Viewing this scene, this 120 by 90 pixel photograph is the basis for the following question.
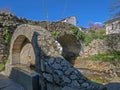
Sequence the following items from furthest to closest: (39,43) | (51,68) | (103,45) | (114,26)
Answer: (114,26) < (103,45) < (39,43) < (51,68)

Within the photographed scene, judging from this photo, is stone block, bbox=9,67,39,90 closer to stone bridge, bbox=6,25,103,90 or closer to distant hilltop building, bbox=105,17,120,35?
stone bridge, bbox=6,25,103,90

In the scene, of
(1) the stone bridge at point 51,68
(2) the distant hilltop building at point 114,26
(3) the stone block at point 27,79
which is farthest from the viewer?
(2) the distant hilltop building at point 114,26

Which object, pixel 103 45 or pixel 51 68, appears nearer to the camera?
pixel 51 68

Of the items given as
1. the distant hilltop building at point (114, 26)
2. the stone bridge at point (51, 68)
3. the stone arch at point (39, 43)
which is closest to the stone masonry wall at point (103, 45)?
the distant hilltop building at point (114, 26)

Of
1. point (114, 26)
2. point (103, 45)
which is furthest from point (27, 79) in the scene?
point (114, 26)

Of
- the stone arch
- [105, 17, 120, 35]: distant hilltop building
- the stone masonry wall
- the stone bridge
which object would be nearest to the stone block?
the stone bridge

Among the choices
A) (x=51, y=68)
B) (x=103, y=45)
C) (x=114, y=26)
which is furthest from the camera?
(x=114, y=26)

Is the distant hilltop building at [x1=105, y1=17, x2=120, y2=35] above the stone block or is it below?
above

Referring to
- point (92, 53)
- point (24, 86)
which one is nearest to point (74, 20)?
point (92, 53)

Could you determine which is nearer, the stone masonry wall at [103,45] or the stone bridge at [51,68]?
the stone bridge at [51,68]

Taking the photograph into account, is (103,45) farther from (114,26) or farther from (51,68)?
(51,68)

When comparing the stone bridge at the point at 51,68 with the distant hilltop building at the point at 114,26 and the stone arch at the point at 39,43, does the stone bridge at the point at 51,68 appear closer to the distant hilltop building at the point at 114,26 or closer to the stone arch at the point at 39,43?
the stone arch at the point at 39,43

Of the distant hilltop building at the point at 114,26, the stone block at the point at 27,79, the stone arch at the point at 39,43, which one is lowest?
the stone block at the point at 27,79

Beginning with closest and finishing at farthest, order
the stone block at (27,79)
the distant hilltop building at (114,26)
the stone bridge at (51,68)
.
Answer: the stone bridge at (51,68) < the stone block at (27,79) < the distant hilltop building at (114,26)
